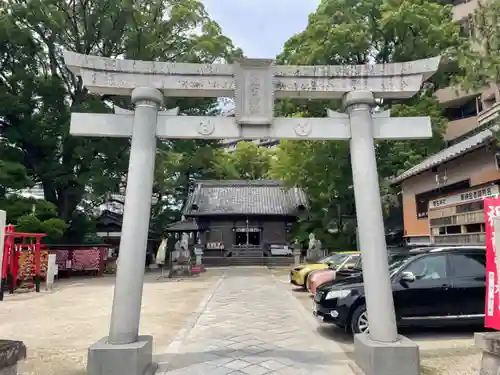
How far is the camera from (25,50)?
21469 millimetres


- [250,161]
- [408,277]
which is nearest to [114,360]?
[408,277]

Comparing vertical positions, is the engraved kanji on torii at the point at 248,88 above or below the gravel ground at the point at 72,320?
above

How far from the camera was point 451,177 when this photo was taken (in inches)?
528

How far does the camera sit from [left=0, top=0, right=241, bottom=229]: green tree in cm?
2084

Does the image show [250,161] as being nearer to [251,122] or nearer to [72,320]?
[72,320]

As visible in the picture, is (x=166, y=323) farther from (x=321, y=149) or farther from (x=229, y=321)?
(x=321, y=149)

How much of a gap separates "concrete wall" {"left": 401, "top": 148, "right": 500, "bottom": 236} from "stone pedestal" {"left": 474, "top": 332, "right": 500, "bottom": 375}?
26.3 feet

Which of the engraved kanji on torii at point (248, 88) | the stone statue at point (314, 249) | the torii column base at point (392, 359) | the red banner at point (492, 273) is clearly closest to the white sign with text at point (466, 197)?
the engraved kanji on torii at point (248, 88)

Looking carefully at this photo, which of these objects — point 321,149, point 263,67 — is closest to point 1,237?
point 263,67

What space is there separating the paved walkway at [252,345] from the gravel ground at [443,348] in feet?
1.48

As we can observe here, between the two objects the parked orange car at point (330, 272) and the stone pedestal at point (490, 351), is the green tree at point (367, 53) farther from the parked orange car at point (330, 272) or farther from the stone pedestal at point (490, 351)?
the stone pedestal at point (490, 351)

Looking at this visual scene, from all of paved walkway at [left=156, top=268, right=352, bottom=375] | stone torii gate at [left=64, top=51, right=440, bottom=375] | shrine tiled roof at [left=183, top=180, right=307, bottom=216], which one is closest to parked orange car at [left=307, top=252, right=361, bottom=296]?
paved walkway at [left=156, top=268, right=352, bottom=375]

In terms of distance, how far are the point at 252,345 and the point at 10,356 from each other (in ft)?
13.9

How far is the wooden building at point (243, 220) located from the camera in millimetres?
33688
